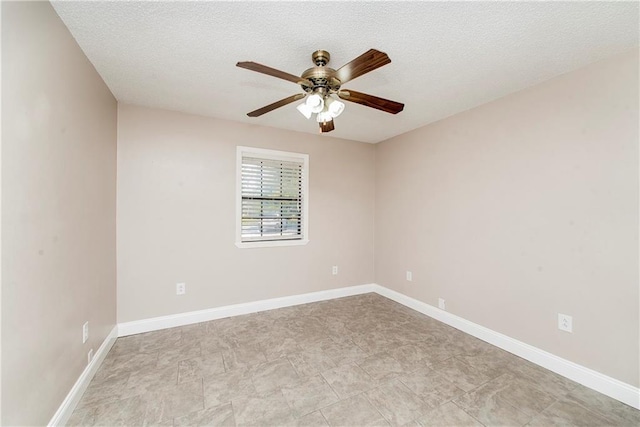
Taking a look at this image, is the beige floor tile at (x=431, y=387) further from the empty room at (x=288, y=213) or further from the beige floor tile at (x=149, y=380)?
the beige floor tile at (x=149, y=380)

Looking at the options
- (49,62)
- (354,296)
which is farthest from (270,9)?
(354,296)

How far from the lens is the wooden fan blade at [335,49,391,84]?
52.6 inches

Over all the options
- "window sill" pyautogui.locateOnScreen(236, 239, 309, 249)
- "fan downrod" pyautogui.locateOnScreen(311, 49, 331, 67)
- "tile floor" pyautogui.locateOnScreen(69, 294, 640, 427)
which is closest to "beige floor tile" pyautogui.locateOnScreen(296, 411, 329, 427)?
"tile floor" pyautogui.locateOnScreen(69, 294, 640, 427)

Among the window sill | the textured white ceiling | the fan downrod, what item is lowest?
the window sill

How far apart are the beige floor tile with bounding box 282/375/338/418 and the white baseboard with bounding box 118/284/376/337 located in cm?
153

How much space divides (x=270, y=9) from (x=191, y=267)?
266cm

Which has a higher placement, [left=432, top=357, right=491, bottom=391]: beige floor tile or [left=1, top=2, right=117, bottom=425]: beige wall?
[left=1, top=2, right=117, bottom=425]: beige wall

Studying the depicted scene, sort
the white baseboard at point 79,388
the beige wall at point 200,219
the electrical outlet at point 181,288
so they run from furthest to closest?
the electrical outlet at point 181,288, the beige wall at point 200,219, the white baseboard at point 79,388

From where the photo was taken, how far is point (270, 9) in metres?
1.47

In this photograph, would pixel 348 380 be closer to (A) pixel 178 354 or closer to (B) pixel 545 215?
(A) pixel 178 354

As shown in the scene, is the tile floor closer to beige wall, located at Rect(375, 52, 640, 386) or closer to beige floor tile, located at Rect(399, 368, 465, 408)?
beige floor tile, located at Rect(399, 368, 465, 408)

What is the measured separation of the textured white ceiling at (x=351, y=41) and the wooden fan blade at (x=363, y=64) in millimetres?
296

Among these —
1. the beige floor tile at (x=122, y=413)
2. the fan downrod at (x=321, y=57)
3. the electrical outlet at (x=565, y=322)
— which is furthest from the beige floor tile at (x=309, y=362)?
the fan downrod at (x=321, y=57)

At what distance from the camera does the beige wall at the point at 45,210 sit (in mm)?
1172
